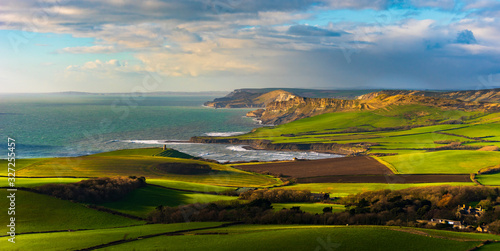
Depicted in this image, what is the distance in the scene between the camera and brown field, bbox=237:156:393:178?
79.1 metres

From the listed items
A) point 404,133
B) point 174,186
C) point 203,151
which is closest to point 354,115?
point 404,133

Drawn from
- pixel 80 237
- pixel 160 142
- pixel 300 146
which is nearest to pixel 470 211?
pixel 80 237

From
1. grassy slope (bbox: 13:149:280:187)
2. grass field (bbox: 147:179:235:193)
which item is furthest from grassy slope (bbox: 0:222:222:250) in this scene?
grassy slope (bbox: 13:149:280:187)

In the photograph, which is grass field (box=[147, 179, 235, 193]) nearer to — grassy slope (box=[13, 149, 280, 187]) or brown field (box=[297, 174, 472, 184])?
grassy slope (box=[13, 149, 280, 187])

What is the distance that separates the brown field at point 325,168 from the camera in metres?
79.1

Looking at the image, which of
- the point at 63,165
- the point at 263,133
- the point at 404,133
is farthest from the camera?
the point at 263,133

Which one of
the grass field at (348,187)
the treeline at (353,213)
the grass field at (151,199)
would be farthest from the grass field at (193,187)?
the treeline at (353,213)

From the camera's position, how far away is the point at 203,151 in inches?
4688

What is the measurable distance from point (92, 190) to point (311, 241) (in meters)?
25.1

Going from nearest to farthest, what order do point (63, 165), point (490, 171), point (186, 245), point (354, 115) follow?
point (186, 245) < point (63, 165) < point (490, 171) < point (354, 115)

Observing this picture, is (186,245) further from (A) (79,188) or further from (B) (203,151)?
(B) (203,151)

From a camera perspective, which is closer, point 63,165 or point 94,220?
point 94,220

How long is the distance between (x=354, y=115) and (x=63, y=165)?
477ft

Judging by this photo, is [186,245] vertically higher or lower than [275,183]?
higher
